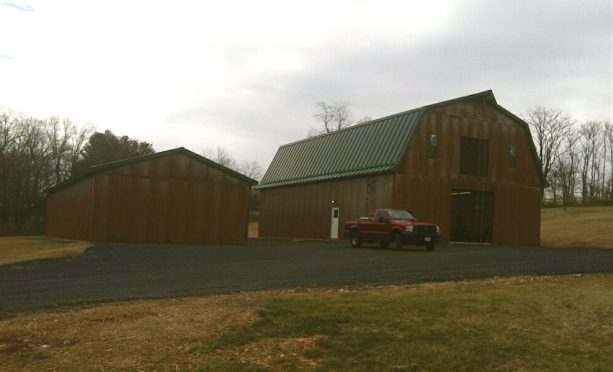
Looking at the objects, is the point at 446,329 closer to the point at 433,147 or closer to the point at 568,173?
the point at 433,147

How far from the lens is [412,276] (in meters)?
13.5

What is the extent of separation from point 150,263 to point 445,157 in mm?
18483

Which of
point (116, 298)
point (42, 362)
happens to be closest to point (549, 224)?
point (116, 298)

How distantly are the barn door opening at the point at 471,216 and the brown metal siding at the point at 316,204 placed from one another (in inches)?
207

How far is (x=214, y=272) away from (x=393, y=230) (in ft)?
33.9

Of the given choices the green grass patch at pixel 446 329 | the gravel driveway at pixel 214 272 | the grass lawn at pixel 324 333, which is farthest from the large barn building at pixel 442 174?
the grass lawn at pixel 324 333

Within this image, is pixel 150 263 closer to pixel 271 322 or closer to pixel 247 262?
pixel 247 262

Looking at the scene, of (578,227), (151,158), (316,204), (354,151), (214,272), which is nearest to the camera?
(214,272)

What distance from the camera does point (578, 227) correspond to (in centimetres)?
4406

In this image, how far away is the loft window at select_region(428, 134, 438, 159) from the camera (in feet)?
103

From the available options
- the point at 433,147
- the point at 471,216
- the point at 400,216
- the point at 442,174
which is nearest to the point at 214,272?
the point at 400,216

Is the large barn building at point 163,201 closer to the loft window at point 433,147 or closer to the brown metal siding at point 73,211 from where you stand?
the brown metal siding at point 73,211

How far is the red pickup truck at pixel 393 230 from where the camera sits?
2342 cm

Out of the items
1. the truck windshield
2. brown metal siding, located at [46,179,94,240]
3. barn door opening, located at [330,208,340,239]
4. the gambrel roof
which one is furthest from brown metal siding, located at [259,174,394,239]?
brown metal siding, located at [46,179,94,240]
